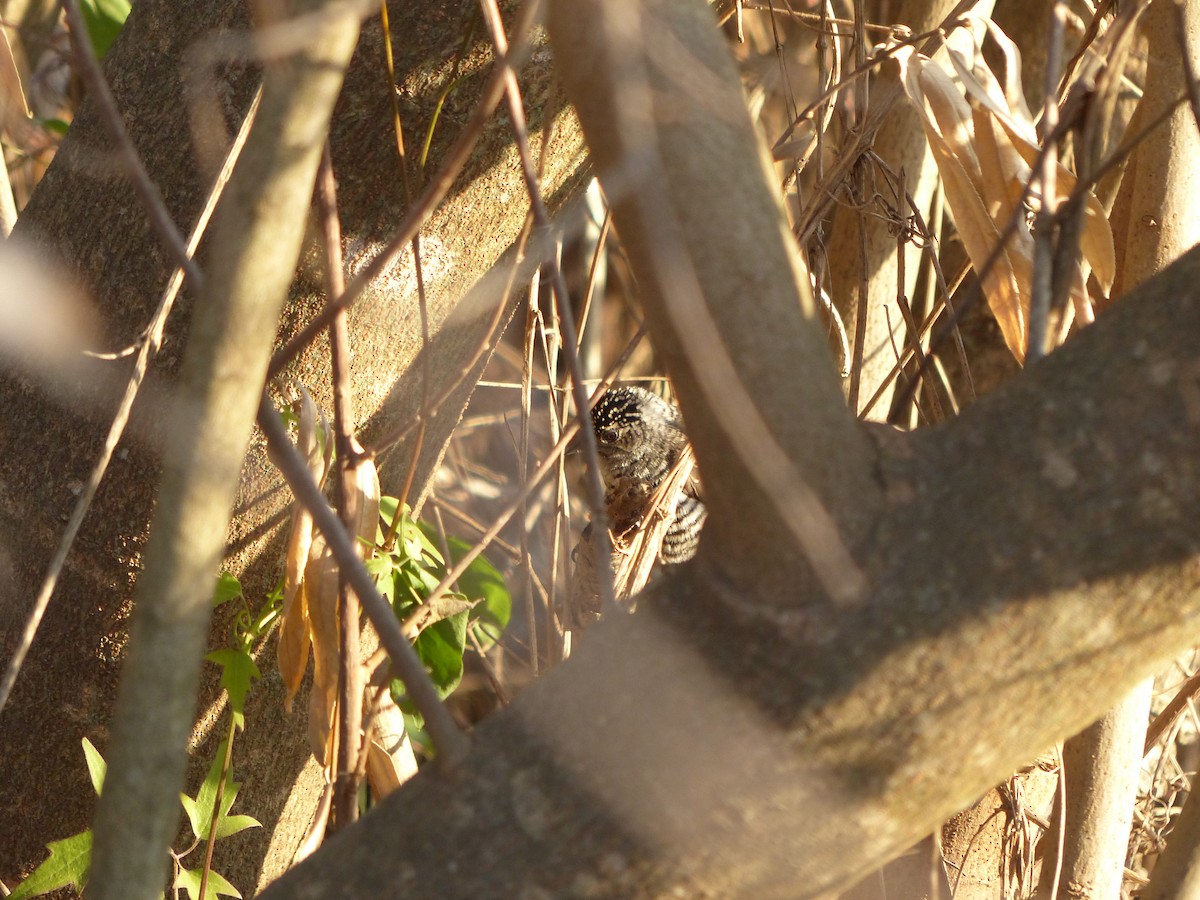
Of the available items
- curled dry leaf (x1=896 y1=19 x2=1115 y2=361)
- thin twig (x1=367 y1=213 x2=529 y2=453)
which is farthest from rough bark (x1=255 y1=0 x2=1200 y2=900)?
curled dry leaf (x1=896 y1=19 x2=1115 y2=361)

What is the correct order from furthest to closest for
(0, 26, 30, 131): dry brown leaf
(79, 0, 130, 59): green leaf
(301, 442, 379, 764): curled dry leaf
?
(79, 0, 130, 59): green leaf, (0, 26, 30, 131): dry brown leaf, (301, 442, 379, 764): curled dry leaf

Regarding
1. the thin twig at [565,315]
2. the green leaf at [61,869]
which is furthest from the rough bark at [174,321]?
the thin twig at [565,315]

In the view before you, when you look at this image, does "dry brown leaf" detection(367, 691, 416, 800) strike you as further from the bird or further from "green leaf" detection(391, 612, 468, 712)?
the bird

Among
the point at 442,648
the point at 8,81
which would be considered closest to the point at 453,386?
the point at 442,648

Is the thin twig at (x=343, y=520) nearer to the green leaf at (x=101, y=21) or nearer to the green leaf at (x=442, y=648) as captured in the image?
the green leaf at (x=442, y=648)

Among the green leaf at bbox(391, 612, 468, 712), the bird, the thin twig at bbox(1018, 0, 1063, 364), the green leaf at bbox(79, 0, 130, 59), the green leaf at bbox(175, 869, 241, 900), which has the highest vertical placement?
the green leaf at bbox(79, 0, 130, 59)

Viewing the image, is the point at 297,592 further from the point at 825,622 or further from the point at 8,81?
the point at 8,81
